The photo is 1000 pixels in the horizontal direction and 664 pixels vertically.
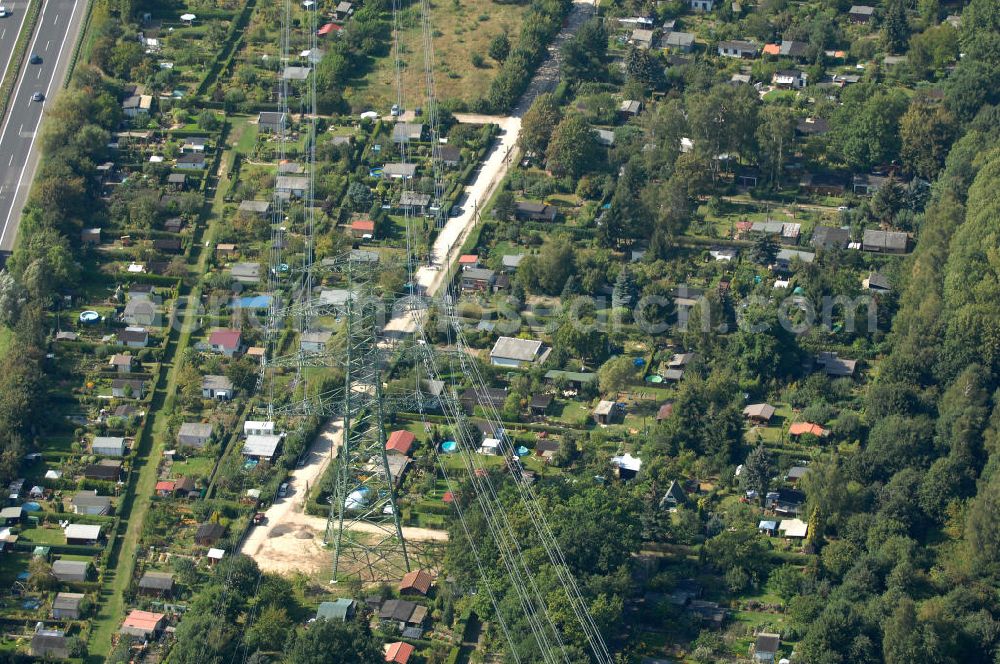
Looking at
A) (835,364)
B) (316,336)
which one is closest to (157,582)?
(316,336)

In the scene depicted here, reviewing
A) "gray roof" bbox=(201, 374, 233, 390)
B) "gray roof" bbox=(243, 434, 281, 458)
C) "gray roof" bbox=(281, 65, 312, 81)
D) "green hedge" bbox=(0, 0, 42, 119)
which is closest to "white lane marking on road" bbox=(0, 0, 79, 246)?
"green hedge" bbox=(0, 0, 42, 119)

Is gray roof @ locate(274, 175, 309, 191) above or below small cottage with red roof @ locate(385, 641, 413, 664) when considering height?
above

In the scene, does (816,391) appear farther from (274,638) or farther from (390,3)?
(390,3)

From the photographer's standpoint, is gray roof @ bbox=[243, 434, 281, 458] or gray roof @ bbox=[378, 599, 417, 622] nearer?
gray roof @ bbox=[378, 599, 417, 622]

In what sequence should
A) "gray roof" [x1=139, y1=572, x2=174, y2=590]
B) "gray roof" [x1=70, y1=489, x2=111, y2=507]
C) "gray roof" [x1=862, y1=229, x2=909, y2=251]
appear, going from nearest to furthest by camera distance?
"gray roof" [x1=139, y1=572, x2=174, y2=590] → "gray roof" [x1=70, y1=489, x2=111, y2=507] → "gray roof" [x1=862, y1=229, x2=909, y2=251]

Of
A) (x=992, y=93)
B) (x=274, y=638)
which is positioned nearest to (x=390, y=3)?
(x=992, y=93)

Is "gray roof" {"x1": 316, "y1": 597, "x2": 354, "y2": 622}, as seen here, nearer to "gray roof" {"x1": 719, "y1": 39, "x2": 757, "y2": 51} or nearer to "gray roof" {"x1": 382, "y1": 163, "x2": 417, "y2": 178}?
"gray roof" {"x1": 382, "y1": 163, "x2": 417, "y2": 178}

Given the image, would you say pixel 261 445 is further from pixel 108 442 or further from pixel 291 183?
pixel 291 183
